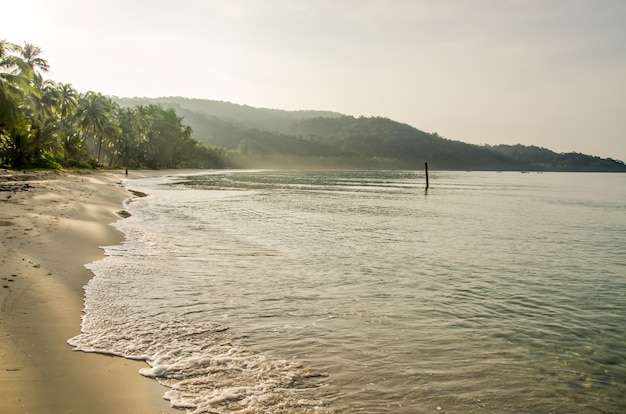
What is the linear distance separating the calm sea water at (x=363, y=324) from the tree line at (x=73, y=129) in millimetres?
29475

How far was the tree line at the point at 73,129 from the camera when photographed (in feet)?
119

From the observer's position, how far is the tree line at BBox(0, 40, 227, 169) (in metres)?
36.2

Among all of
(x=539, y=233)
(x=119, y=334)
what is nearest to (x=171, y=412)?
(x=119, y=334)

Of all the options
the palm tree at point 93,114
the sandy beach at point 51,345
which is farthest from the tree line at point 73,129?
the sandy beach at point 51,345

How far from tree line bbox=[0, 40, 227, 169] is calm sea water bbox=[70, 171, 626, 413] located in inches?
1160

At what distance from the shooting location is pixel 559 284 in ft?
37.5

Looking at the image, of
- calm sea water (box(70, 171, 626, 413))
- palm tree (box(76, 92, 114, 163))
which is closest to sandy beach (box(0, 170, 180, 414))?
calm sea water (box(70, 171, 626, 413))

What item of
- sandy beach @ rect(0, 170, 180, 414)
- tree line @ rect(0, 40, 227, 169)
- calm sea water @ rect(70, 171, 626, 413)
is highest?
tree line @ rect(0, 40, 227, 169)

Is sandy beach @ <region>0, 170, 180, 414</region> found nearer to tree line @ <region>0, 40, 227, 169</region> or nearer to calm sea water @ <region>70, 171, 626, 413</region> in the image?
calm sea water @ <region>70, 171, 626, 413</region>

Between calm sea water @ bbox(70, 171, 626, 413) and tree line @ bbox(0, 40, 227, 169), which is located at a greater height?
tree line @ bbox(0, 40, 227, 169)

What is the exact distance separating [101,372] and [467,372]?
208 inches

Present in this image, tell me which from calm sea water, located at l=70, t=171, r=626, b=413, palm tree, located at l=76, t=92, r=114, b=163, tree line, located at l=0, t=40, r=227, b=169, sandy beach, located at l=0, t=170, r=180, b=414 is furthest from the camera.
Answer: palm tree, located at l=76, t=92, r=114, b=163

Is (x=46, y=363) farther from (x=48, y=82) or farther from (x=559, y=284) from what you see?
(x=48, y=82)

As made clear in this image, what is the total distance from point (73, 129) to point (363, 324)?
3655 inches
